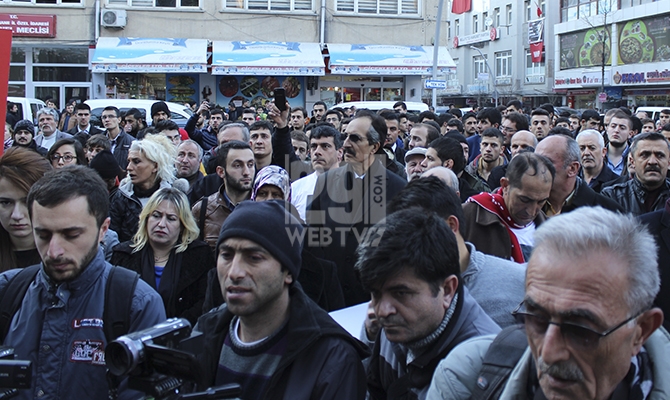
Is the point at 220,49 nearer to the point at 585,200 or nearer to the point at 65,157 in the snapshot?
the point at 65,157

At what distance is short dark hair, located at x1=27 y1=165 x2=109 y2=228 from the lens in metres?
2.89

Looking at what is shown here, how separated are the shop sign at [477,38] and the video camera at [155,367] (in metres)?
59.5

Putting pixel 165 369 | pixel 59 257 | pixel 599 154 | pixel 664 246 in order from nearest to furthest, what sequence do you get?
pixel 165 369 < pixel 59 257 < pixel 664 246 < pixel 599 154

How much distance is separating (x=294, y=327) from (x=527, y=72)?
55233mm

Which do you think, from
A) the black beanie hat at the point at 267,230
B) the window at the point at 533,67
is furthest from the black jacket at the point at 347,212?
the window at the point at 533,67

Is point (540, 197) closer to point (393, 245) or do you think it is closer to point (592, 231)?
point (393, 245)

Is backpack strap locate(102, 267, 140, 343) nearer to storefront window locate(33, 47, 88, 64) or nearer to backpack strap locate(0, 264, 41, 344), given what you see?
backpack strap locate(0, 264, 41, 344)

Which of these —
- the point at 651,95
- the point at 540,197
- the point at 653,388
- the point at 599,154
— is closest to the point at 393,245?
the point at 653,388

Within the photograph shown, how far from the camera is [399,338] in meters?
2.46

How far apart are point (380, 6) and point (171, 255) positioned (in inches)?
984

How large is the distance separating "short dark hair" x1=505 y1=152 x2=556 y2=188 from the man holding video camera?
2.00m

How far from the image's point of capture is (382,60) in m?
26.7

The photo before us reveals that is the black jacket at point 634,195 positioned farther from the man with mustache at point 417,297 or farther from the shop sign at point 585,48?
the shop sign at point 585,48

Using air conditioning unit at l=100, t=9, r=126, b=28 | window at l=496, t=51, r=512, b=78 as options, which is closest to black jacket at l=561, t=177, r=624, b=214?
air conditioning unit at l=100, t=9, r=126, b=28
